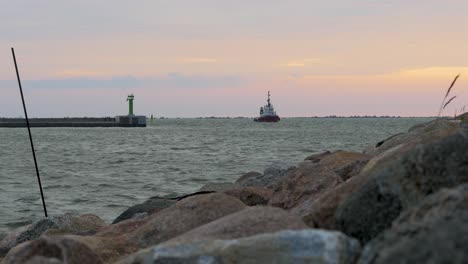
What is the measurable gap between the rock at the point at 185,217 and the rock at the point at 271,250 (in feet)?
4.04

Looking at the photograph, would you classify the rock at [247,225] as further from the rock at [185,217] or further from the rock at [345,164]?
the rock at [345,164]

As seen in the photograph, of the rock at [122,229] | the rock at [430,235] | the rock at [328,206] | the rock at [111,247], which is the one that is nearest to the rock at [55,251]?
the rock at [111,247]

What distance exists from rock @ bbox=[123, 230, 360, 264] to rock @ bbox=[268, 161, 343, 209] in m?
2.74

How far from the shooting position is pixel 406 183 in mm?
2926

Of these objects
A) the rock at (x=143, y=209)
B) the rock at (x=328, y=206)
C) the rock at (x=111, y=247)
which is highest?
the rock at (x=328, y=206)

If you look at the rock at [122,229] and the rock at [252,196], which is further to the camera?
the rock at [252,196]

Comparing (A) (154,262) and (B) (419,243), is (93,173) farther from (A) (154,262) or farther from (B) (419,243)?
(B) (419,243)

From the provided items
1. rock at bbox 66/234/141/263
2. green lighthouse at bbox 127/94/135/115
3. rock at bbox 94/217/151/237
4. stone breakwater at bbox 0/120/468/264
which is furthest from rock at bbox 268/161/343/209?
green lighthouse at bbox 127/94/135/115

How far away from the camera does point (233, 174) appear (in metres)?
19.5

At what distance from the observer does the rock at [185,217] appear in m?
4.27

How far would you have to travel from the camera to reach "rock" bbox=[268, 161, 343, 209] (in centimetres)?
568

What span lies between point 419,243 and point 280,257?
90cm

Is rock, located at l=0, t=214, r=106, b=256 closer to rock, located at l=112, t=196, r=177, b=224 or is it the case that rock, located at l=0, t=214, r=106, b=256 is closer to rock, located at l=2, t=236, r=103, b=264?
rock, located at l=112, t=196, r=177, b=224

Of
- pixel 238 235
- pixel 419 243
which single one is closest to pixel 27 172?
pixel 238 235
